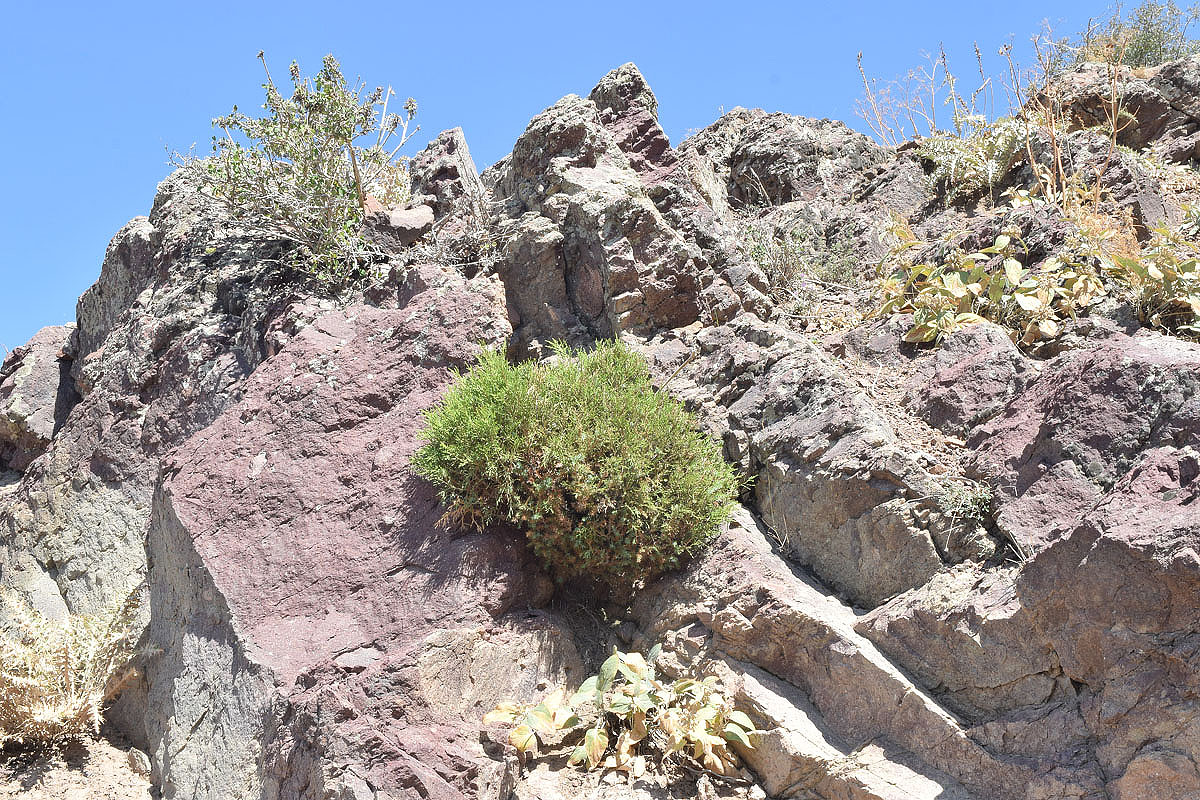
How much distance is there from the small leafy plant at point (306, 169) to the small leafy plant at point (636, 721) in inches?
151

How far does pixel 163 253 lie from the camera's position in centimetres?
786

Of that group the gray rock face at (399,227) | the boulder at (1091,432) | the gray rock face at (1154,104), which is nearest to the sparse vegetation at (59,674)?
the gray rock face at (399,227)

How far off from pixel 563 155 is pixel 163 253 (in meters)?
3.82

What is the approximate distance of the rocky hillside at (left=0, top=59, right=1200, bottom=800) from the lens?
3691mm

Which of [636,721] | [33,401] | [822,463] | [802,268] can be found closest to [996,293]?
[802,268]

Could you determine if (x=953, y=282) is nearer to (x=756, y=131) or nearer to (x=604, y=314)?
(x=604, y=314)

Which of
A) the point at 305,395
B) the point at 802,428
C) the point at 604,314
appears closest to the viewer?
the point at 802,428

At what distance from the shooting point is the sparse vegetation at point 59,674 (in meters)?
5.65

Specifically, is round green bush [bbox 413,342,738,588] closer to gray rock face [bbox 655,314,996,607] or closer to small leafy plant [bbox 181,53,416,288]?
A: gray rock face [bbox 655,314,996,607]

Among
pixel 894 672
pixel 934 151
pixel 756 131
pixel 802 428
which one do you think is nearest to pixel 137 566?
pixel 802 428

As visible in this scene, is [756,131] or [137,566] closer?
[137,566]

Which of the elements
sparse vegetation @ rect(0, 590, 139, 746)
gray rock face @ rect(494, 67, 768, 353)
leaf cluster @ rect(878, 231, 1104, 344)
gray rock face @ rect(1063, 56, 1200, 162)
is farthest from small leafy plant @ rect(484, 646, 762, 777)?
gray rock face @ rect(1063, 56, 1200, 162)

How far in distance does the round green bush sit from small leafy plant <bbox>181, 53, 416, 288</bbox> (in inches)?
101

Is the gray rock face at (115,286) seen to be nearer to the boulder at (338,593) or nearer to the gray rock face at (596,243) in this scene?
the boulder at (338,593)
